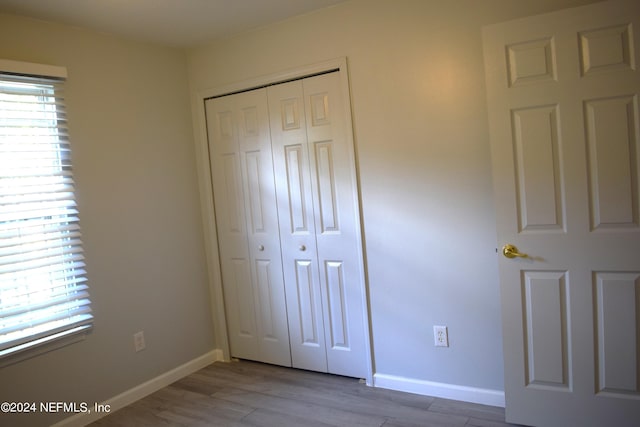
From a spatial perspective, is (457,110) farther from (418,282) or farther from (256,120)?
(256,120)

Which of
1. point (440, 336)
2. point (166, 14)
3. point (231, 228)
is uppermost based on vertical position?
point (166, 14)

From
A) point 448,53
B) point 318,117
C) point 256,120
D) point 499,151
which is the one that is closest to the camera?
point 499,151

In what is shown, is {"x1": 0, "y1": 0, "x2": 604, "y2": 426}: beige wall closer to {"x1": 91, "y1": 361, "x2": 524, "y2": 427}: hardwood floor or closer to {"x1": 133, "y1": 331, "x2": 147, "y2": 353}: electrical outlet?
{"x1": 133, "y1": 331, "x2": 147, "y2": 353}: electrical outlet

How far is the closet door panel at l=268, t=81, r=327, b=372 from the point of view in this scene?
315 cm

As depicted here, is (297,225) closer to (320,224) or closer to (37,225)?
(320,224)

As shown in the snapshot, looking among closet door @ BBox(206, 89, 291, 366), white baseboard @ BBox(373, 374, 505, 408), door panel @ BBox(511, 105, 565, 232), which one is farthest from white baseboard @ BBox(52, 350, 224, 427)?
door panel @ BBox(511, 105, 565, 232)

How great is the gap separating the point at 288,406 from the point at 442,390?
2.98ft

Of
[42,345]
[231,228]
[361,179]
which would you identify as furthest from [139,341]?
[361,179]

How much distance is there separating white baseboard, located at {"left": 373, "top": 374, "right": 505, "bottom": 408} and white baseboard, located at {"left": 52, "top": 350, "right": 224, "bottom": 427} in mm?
1361

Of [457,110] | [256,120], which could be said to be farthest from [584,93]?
[256,120]

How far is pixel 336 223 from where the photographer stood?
10.0 ft

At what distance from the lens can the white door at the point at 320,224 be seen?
9.81 ft

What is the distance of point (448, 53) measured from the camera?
8.45 ft

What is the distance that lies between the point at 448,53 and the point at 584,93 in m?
0.75
